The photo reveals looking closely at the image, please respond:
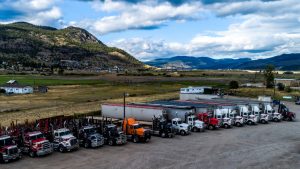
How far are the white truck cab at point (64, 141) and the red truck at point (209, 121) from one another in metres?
20.3

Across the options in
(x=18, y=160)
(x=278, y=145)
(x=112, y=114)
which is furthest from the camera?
(x=112, y=114)

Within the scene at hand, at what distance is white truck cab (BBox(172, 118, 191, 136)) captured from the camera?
4638 cm

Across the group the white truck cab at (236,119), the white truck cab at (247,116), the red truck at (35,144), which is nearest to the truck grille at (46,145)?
the red truck at (35,144)

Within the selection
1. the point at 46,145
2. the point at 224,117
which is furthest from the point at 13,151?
the point at 224,117

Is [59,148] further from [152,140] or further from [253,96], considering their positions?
[253,96]

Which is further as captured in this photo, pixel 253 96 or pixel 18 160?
pixel 253 96

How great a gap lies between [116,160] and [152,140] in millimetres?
10205

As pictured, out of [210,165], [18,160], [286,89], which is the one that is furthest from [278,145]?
[286,89]

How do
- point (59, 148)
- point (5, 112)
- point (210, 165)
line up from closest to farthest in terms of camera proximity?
point (210, 165) → point (59, 148) → point (5, 112)

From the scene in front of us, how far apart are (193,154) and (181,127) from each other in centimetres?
1090

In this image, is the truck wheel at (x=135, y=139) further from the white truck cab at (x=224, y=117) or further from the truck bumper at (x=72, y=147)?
the white truck cab at (x=224, y=117)

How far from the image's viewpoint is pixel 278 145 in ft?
133

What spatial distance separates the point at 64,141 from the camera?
37.2 m

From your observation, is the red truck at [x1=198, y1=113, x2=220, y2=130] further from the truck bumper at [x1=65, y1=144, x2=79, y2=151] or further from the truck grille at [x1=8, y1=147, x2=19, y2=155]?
the truck grille at [x1=8, y1=147, x2=19, y2=155]
